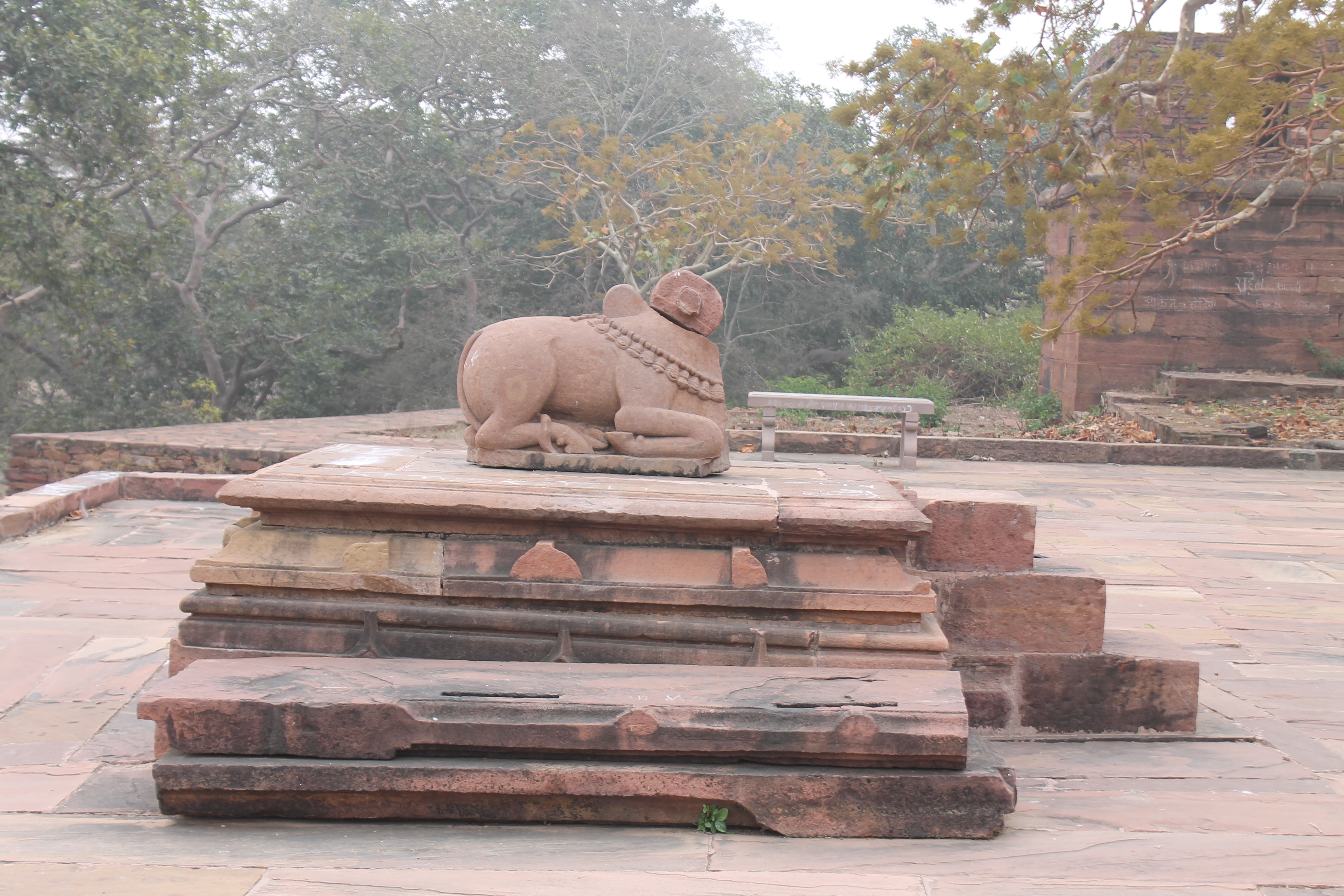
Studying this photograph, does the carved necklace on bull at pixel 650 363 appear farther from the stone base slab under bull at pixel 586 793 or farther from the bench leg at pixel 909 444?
the bench leg at pixel 909 444

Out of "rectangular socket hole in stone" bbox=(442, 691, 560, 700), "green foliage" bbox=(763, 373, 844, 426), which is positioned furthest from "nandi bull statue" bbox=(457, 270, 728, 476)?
"green foliage" bbox=(763, 373, 844, 426)

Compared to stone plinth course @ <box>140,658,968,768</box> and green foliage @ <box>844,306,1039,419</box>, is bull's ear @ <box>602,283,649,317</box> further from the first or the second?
green foliage @ <box>844,306,1039,419</box>

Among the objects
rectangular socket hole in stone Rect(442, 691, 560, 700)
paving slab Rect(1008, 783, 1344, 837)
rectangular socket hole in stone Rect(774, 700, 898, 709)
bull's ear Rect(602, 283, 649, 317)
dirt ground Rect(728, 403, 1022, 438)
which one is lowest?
paving slab Rect(1008, 783, 1344, 837)

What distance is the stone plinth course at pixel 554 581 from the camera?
2.74 m

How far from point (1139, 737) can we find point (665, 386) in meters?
1.85

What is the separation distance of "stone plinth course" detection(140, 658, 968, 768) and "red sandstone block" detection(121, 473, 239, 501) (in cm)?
471

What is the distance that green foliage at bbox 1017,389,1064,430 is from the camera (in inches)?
472

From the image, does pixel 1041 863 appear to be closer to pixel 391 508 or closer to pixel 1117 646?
pixel 1117 646

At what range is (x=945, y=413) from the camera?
12234mm

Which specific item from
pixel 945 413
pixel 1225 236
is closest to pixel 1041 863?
pixel 945 413

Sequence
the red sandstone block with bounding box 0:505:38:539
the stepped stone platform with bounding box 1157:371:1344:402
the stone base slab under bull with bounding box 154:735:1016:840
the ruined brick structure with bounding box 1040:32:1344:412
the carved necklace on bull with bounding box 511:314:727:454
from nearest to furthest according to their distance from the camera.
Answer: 1. the stone base slab under bull with bounding box 154:735:1016:840
2. the carved necklace on bull with bounding box 511:314:727:454
3. the red sandstone block with bounding box 0:505:38:539
4. the stepped stone platform with bounding box 1157:371:1344:402
5. the ruined brick structure with bounding box 1040:32:1344:412

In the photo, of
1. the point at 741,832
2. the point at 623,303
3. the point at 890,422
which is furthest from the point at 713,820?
the point at 890,422

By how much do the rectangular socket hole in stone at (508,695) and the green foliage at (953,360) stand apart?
1239 cm

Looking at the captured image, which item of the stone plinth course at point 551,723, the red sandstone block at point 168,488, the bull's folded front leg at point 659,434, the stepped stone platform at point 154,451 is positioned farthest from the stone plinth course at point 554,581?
the stepped stone platform at point 154,451
